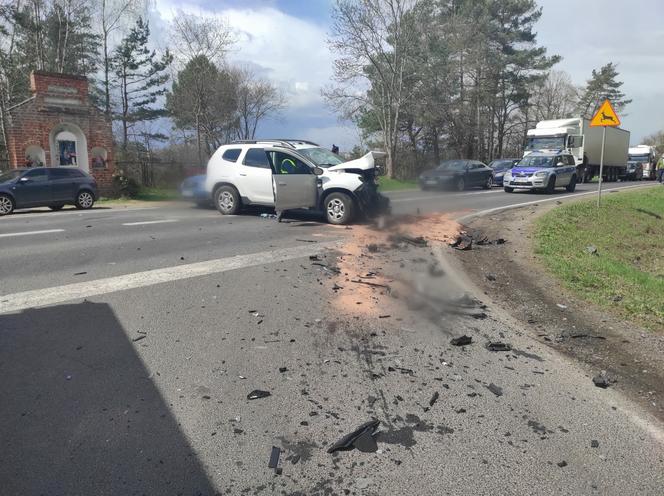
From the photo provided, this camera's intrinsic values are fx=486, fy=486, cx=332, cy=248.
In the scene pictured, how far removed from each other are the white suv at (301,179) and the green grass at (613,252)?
3.90 metres

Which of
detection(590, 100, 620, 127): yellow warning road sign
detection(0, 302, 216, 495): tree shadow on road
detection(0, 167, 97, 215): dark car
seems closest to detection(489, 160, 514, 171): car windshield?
detection(590, 100, 620, 127): yellow warning road sign

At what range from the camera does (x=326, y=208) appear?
1130cm

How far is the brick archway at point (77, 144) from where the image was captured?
2003cm

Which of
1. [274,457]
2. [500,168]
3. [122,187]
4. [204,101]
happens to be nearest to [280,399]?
[274,457]

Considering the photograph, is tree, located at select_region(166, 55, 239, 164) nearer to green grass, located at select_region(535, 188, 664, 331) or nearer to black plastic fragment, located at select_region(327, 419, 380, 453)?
green grass, located at select_region(535, 188, 664, 331)

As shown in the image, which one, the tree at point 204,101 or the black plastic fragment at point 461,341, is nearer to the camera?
the black plastic fragment at point 461,341

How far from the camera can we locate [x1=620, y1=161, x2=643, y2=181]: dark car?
40.2 m

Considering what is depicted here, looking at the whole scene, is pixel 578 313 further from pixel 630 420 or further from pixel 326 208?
pixel 326 208

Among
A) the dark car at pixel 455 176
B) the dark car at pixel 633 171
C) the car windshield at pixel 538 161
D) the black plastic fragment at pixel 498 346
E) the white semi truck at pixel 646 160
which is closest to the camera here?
the black plastic fragment at pixel 498 346

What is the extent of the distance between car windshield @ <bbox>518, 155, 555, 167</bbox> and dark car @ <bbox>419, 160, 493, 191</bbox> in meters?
2.37

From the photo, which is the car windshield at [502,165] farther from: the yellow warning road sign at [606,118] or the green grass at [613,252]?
the yellow warning road sign at [606,118]

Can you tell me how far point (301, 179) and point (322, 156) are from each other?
156 centimetres

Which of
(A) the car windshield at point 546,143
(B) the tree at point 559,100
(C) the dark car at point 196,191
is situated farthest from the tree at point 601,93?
(C) the dark car at point 196,191

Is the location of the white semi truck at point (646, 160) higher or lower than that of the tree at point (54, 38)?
lower
